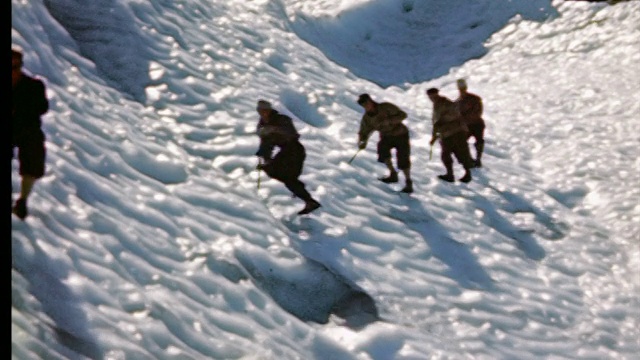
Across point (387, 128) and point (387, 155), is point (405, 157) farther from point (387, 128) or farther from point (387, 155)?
point (387, 128)

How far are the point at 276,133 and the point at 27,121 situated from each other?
3549 millimetres

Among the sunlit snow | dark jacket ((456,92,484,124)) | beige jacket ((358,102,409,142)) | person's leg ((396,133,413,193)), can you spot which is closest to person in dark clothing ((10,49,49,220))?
the sunlit snow

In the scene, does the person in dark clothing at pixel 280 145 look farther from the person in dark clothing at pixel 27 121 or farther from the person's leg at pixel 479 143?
the person's leg at pixel 479 143

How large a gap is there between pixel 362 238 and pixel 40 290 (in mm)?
4796

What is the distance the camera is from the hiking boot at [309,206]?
1005cm

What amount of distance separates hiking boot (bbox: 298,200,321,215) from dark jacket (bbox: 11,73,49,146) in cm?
411

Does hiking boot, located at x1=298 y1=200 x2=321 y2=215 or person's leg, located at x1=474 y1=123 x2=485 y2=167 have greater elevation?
person's leg, located at x1=474 y1=123 x2=485 y2=167

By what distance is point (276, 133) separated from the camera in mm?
9570

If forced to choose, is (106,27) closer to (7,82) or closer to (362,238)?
(362,238)

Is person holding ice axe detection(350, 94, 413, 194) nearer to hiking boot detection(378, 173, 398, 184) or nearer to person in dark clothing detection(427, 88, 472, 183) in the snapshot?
hiking boot detection(378, 173, 398, 184)

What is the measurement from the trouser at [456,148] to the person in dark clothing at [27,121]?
6644 mm

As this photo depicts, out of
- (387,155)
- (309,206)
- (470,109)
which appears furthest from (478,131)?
(309,206)

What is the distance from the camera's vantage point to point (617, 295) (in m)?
9.79

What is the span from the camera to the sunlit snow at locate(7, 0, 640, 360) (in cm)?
713
